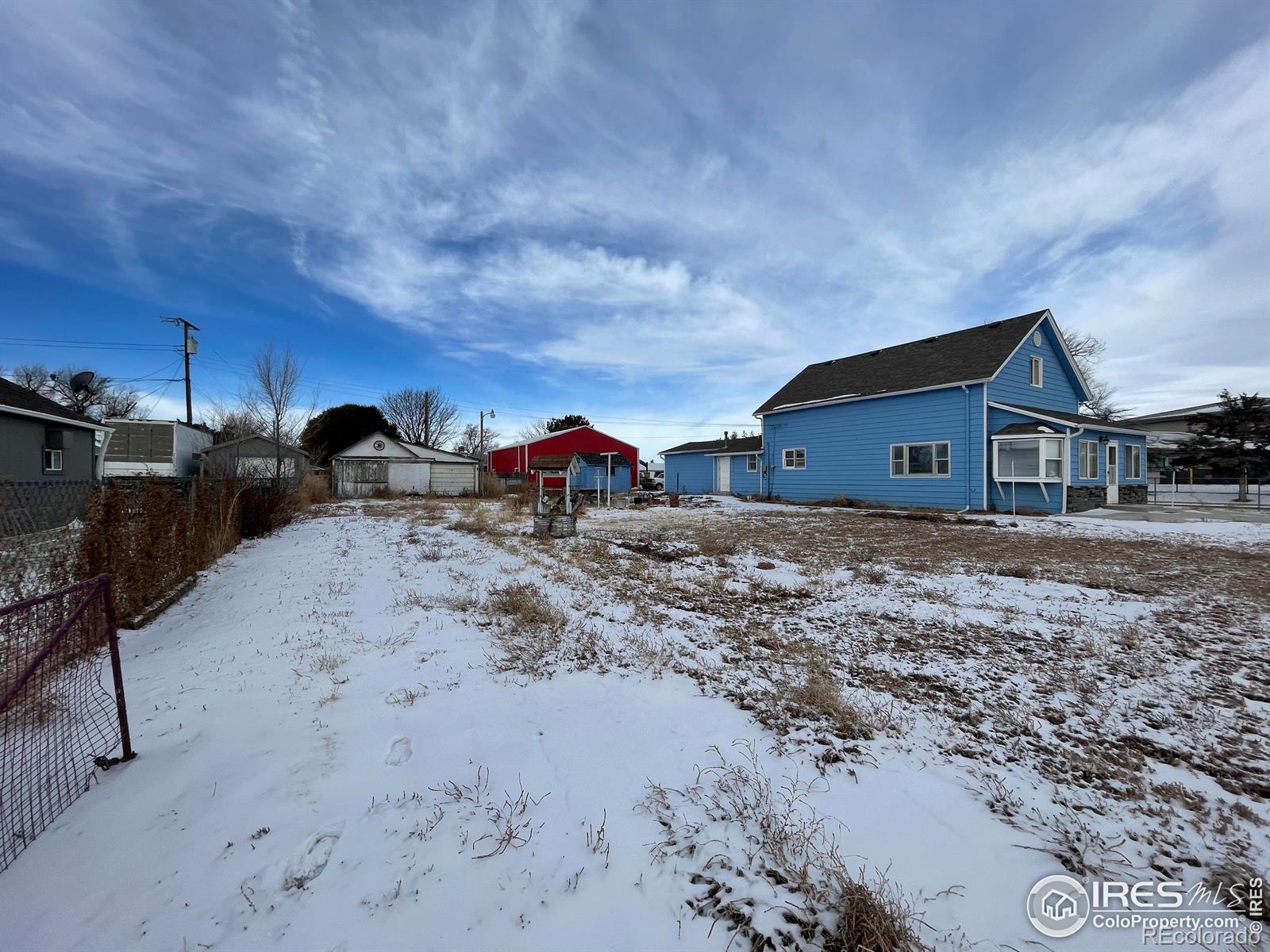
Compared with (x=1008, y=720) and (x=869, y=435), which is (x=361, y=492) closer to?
(x=869, y=435)

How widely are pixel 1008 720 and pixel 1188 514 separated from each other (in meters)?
16.4

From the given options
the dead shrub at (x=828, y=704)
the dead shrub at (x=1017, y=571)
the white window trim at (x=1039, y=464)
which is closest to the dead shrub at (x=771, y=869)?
the dead shrub at (x=828, y=704)

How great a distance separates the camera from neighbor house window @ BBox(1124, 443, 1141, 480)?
57.7 ft

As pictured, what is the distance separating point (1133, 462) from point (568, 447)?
3128 centimetres

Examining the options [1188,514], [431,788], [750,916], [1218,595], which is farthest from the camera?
[1188,514]

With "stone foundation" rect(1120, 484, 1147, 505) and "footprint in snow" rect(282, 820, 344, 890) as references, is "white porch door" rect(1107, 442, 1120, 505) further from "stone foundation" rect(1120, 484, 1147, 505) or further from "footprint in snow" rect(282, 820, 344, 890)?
"footprint in snow" rect(282, 820, 344, 890)

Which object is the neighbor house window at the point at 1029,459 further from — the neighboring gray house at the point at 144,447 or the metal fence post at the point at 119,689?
the neighboring gray house at the point at 144,447

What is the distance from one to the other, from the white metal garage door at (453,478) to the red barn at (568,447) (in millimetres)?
6183

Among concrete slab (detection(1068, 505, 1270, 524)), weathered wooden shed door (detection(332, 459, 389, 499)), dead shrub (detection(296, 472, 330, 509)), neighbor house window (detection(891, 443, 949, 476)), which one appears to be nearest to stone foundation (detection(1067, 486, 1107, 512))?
concrete slab (detection(1068, 505, 1270, 524))

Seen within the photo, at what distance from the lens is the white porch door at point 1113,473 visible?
54.0 ft

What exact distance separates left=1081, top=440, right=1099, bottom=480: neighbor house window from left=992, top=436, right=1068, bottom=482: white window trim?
1318 mm

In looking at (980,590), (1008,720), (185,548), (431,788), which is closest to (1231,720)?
(1008,720)

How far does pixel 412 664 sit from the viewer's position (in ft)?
13.1

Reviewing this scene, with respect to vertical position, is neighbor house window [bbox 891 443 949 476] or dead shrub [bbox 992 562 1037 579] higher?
neighbor house window [bbox 891 443 949 476]
